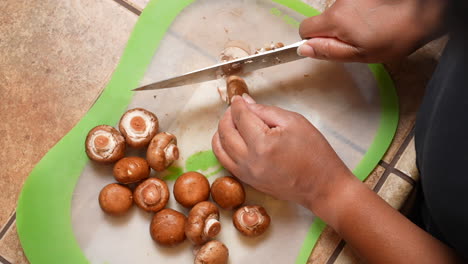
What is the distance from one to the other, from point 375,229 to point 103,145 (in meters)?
0.59

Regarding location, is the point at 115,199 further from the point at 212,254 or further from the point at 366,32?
the point at 366,32

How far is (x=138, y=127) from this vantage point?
36.5 inches

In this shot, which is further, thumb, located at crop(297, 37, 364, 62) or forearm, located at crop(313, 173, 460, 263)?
thumb, located at crop(297, 37, 364, 62)

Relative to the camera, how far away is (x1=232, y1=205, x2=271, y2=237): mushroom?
2.94 feet

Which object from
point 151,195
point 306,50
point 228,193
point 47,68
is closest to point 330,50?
point 306,50

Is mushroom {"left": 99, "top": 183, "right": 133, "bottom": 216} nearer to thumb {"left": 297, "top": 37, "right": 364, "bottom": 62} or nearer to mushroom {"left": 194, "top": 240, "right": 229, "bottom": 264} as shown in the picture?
mushroom {"left": 194, "top": 240, "right": 229, "bottom": 264}

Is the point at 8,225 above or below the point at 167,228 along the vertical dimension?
below

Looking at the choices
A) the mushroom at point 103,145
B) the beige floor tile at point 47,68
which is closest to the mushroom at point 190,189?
the mushroom at point 103,145

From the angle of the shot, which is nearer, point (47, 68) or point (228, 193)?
point (228, 193)

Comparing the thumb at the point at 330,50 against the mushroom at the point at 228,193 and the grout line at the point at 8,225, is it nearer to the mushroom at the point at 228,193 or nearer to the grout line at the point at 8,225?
the mushroom at the point at 228,193

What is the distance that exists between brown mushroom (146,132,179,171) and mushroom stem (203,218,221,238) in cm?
16

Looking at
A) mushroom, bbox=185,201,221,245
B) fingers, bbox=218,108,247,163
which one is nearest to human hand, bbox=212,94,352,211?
fingers, bbox=218,108,247,163

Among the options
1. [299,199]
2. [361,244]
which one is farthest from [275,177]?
[361,244]

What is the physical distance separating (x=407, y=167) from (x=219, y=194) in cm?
44
